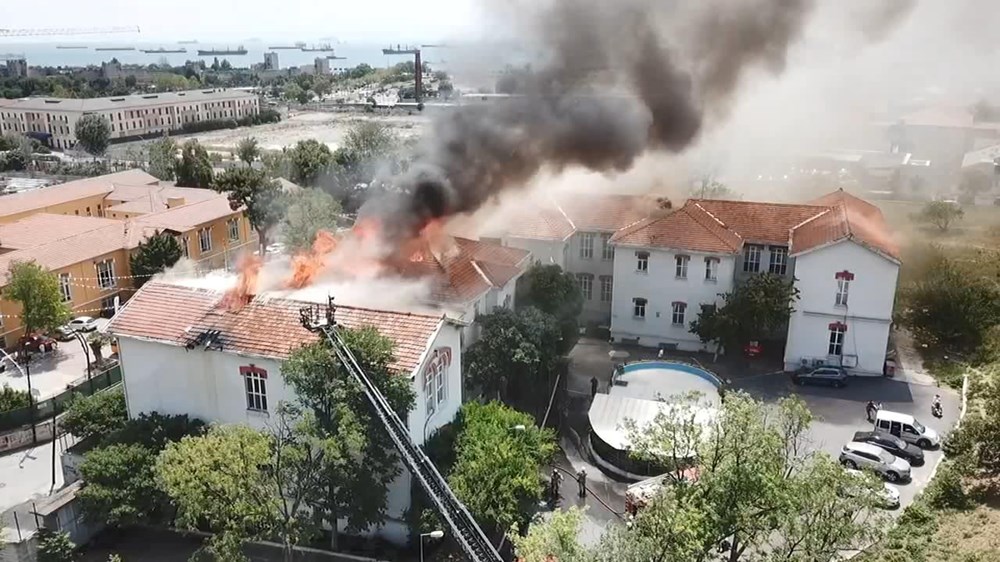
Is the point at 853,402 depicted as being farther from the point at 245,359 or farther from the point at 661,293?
the point at 245,359

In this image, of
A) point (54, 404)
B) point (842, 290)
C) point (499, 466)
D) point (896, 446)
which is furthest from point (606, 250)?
point (54, 404)

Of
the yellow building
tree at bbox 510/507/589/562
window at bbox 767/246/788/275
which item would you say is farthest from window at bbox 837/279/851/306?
the yellow building

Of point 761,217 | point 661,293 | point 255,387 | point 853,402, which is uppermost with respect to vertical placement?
point 761,217

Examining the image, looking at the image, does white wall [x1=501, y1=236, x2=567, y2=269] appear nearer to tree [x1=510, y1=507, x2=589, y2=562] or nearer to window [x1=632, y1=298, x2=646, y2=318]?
window [x1=632, y1=298, x2=646, y2=318]

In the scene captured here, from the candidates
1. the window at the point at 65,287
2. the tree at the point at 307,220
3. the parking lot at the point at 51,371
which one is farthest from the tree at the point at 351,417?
the window at the point at 65,287

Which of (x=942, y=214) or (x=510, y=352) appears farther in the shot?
(x=942, y=214)

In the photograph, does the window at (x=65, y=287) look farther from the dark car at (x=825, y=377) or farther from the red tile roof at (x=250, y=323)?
the dark car at (x=825, y=377)

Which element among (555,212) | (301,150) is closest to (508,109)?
(555,212)
